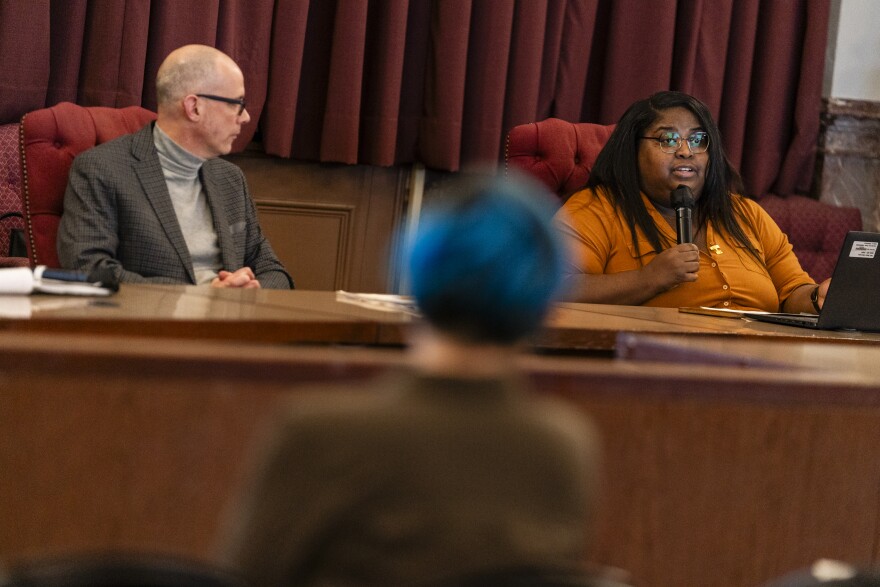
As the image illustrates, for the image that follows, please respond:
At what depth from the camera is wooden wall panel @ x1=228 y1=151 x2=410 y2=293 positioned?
424 cm

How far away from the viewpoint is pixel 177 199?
10.5ft

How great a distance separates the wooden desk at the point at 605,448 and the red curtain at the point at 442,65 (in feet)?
9.02

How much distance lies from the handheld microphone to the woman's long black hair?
0.60 feet

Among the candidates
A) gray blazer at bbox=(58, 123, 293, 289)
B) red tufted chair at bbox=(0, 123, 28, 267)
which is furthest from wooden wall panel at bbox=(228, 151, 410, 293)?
gray blazer at bbox=(58, 123, 293, 289)

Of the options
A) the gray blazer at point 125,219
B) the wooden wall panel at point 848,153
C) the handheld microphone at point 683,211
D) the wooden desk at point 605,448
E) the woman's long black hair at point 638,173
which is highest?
the wooden wall panel at point 848,153

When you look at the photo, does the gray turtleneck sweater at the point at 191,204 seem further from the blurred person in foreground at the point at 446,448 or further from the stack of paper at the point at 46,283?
the blurred person in foreground at the point at 446,448

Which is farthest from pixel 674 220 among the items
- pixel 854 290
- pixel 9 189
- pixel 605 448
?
pixel 605 448

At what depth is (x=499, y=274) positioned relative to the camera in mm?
791

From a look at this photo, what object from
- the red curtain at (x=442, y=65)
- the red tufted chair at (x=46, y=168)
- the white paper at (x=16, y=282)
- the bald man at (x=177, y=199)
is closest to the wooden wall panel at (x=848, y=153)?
the red curtain at (x=442, y=65)

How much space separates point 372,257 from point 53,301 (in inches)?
107

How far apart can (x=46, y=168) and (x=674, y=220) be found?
1.79 metres

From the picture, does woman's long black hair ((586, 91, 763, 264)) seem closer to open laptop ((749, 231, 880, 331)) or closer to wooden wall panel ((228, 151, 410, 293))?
open laptop ((749, 231, 880, 331))

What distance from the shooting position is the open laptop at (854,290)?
8.41 ft

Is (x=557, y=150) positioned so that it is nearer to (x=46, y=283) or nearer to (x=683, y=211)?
(x=683, y=211)
